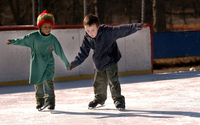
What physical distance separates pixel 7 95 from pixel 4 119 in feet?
6.63

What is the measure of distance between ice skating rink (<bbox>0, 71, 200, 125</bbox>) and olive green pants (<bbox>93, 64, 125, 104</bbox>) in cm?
18

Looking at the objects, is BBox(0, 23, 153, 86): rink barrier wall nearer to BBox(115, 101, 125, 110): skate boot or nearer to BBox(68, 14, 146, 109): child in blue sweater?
BBox(68, 14, 146, 109): child in blue sweater

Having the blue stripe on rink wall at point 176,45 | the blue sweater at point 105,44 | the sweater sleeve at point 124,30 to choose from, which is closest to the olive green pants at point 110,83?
the blue sweater at point 105,44

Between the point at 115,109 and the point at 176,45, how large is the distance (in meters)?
6.30

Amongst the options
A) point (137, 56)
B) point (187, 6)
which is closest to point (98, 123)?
point (137, 56)

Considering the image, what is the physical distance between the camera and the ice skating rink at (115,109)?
5087 mm

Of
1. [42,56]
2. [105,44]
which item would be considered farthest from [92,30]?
[42,56]

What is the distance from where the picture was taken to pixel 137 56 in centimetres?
970

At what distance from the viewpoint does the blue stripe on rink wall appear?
11375 mm

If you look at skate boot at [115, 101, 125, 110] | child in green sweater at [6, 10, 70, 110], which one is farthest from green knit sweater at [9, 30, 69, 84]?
skate boot at [115, 101, 125, 110]

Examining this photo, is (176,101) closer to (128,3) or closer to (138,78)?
(138,78)

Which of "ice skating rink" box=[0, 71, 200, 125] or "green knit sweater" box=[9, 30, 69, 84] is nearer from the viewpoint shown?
"ice skating rink" box=[0, 71, 200, 125]

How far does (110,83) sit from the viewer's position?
573cm

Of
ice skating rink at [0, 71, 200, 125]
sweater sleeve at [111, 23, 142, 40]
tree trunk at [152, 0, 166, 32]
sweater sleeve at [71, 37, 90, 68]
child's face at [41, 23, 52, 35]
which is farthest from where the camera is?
tree trunk at [152, 0, 166, 32]
